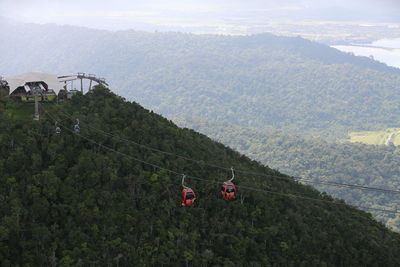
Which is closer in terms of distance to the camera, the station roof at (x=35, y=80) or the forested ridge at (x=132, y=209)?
the forested ridge at (x=132, y=209)

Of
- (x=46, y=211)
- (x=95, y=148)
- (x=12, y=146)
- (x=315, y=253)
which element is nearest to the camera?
(x=46, y=211)

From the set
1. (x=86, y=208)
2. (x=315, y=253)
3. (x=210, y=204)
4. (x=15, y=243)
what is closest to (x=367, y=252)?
(x=315, y=253)

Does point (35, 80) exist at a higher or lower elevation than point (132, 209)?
higher

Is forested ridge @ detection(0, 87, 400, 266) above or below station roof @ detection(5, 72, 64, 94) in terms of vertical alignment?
below

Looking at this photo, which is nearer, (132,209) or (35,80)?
(132,209)

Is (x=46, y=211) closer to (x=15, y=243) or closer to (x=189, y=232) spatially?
(x=15, y=243)

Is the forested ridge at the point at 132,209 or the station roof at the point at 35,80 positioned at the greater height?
the station roof at the point at 35,80

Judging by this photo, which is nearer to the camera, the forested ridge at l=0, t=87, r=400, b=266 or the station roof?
the forested ridge at l=0, t=87, r=400, b=266

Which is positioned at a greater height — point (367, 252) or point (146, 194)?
point (146, 194)
